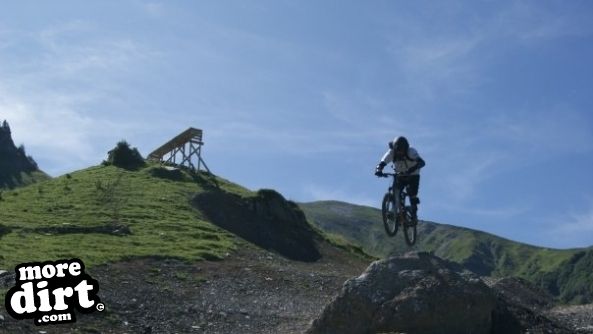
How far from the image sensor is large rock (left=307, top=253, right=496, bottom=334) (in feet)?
74.7

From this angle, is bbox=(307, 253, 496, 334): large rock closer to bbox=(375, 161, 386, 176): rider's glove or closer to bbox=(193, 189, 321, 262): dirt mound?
bbox=(375, 161, 386, 176): rider's glove

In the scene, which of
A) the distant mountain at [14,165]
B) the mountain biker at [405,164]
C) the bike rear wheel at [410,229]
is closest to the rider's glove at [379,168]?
the mountain biker at [405,164]

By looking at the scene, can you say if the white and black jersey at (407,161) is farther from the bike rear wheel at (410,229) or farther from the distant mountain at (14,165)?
the distant mountain at (14,165)

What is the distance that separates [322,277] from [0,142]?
12005 centimetres

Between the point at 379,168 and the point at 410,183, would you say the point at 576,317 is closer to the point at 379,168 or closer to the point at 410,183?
the point at 410,183

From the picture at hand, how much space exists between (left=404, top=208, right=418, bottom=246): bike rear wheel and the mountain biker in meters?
0.53

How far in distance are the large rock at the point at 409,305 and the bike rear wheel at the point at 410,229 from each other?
0.98 meters

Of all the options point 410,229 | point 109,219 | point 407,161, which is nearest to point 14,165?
point 109,219

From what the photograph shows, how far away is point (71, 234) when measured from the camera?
39.3 metres

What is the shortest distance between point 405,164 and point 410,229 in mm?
2661

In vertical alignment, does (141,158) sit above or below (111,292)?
above

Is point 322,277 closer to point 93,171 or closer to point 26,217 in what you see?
point 26,217

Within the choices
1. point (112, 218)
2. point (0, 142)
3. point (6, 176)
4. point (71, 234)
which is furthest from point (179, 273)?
point (0, 142)

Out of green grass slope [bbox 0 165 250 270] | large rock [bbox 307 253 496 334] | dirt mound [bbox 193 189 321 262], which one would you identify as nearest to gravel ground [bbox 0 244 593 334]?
green grass slope [bbox 0 165 250 270]
